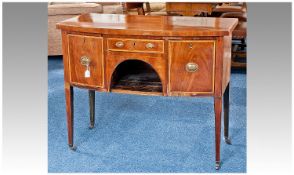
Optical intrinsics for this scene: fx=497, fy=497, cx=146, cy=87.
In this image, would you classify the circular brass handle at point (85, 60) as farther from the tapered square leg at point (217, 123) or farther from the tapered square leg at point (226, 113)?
the tapered square leg at point (226, 113)

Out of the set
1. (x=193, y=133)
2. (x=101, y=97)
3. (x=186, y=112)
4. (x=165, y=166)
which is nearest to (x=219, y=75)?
(x=165, y=166)

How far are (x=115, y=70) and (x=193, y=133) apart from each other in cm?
78

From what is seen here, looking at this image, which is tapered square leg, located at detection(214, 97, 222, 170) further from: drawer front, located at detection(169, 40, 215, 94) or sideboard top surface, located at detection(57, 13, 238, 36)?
sideboard top surface, located at detection(57, 13, 238, 36)

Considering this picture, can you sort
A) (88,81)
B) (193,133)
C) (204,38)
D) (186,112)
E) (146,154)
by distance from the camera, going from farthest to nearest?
(186,112)
(193,133)
(146,154)
(88,81)
(204,38)

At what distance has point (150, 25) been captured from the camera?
101 inches

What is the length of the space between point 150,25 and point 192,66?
1.07ft

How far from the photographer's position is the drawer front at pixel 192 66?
94.3 inches

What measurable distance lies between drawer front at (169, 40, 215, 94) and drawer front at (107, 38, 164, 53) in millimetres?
65

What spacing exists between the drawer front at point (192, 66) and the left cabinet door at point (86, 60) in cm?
38

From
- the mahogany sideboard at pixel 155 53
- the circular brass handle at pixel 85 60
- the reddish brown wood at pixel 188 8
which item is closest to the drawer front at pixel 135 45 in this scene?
the mahogany sideboard at pixel 155 53

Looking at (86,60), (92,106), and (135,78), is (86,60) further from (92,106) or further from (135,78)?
(92,106)

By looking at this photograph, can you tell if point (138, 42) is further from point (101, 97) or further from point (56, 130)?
point (101, 97)

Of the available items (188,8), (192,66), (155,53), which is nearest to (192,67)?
(192,66)

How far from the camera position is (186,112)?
356cm
